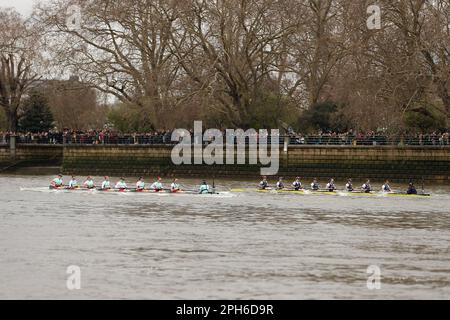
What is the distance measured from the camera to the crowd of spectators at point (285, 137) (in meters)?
73.4

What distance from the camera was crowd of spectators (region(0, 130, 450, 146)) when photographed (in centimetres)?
7344

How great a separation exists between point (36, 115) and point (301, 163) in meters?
34.9

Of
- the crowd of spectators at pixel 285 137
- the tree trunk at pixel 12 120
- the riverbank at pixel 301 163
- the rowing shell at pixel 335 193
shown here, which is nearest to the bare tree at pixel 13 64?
the tree trunk at pixel 12 120

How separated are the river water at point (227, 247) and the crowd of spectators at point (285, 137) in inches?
425

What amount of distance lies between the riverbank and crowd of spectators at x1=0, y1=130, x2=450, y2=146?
2.95ft

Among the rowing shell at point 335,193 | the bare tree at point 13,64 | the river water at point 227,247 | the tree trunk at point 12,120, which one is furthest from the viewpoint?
the tree trunk at point 12,120

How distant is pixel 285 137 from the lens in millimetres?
77500

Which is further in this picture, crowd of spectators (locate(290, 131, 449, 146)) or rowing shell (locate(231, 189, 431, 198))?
crowd of spectators (locate(290, 131, 449, 146))

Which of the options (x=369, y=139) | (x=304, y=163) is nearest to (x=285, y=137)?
(x=304, y=163)

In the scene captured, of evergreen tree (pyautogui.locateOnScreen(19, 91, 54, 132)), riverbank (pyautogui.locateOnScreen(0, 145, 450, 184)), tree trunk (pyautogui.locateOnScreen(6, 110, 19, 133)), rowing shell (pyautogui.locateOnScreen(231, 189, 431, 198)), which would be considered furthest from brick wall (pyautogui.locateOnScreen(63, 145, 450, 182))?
tree trunk (pyautogui.locateOnScreen(6, 110, 19, 133))

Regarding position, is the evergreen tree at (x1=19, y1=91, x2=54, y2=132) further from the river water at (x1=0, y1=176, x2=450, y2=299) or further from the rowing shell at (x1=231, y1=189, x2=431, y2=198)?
the rowing shell at (x1=231, y1=189, x2=431, y2=198)

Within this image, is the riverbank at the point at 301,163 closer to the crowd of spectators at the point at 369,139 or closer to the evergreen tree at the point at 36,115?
the crowd of spectators at the point at 369,139

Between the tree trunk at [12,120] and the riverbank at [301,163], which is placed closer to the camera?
the riverbank at [301,163]
